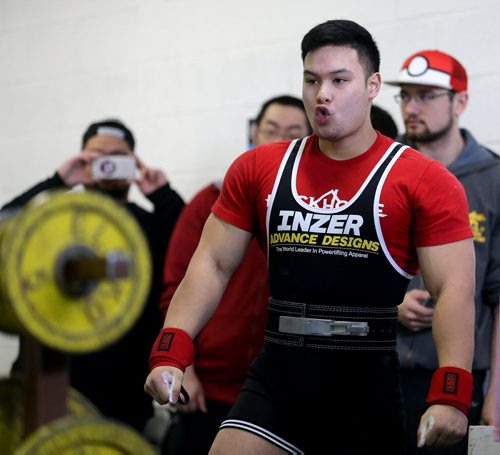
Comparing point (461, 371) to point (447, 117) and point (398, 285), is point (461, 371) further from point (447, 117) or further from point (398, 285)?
point (447, 117)

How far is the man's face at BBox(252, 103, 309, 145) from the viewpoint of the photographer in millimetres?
3154

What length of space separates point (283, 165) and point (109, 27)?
236cm

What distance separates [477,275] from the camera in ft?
8.98

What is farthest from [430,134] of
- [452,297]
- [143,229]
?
[143,229]

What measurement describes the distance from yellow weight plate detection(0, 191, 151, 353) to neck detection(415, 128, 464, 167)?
1.92 meters

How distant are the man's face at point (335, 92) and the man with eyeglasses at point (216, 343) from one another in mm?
959

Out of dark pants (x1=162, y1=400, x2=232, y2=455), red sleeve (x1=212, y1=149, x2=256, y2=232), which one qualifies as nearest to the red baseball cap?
red sleeve (x1=212, y1=149, x2=256, y2=232)

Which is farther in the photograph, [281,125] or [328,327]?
[281,125]

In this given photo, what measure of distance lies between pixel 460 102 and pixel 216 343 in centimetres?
106

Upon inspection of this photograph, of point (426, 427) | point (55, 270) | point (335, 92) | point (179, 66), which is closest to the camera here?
point (55, 270)

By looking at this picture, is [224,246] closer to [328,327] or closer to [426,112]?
[328,327]

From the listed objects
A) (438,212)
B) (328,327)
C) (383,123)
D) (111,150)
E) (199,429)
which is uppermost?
(383,123)

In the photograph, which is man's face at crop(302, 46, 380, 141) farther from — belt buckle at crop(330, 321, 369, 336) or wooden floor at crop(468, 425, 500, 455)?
wooden floor at crop(468, 425, 500, 455)

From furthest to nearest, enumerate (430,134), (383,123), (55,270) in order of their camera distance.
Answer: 1. (383,123)
2. (430,134)
3. (55,270)
